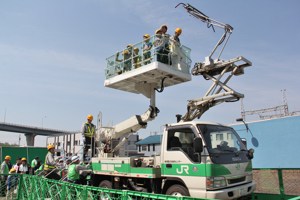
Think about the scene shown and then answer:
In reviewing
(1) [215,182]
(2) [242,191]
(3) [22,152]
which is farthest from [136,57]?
(3) [22,152]

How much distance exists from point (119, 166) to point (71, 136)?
5687cm

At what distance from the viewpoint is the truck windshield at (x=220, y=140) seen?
19.4 feet

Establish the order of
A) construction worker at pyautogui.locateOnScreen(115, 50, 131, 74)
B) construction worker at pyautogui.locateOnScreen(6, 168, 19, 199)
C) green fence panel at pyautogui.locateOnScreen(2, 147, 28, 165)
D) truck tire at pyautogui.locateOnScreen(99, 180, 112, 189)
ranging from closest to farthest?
1. truck tire at pyautogui.locateOnScreen(99, 180, 112, 189)
2. construction worker at pyautogui.locateOnScreen(6, 168, 19, 199)
3. construction worker at pyautogui.locateOnScreen(115, 50, 131, 74)
4. green fence panel at pyautogui.locateOnScreen(2, 147, 28, 165)

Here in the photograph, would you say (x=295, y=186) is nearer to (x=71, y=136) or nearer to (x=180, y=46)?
(x=180, y=46)

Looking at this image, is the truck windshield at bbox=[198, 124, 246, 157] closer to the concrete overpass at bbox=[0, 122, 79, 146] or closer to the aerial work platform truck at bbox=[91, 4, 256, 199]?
the aerial work platform truck at bbox=[91, 4, 256, 199]

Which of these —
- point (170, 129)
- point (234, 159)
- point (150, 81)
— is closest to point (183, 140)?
point (170, 129)

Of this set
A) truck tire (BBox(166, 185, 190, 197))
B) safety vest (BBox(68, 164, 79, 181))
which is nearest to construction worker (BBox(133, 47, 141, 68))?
safety vest (BBox(68, 164, 79, 181))

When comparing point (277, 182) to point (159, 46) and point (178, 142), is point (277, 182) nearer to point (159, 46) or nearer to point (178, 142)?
point (178, 142)

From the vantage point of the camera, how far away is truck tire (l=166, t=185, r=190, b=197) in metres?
5.80

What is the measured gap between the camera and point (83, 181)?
893cm

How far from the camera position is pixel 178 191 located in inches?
235

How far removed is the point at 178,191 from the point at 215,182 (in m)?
1.02

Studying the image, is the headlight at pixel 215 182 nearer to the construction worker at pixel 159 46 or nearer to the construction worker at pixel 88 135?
the construction worker at pixel 159 46

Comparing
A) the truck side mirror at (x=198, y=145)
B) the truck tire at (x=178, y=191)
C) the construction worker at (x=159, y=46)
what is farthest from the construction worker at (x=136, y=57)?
the truck tire at (x=178, y=191)
